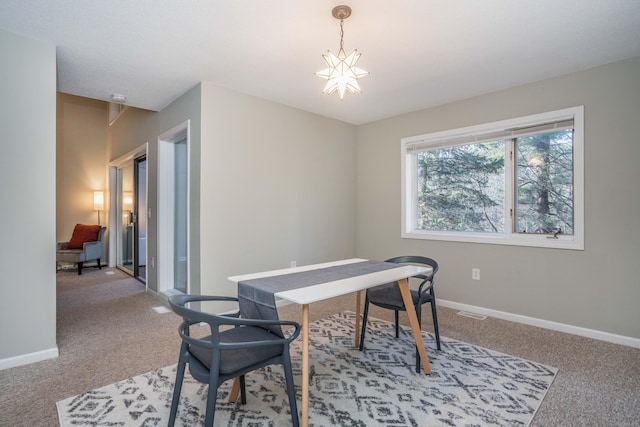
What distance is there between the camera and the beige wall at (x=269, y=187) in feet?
10.7

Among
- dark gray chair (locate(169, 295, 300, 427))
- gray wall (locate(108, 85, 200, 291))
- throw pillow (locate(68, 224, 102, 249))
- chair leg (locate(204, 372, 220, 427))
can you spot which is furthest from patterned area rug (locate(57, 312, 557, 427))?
throw pillow (locate(68, 224, 102, 249))

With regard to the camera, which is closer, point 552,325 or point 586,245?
point 586,245

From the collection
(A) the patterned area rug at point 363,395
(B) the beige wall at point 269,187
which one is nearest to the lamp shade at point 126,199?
(B) the beige wall at point 269,187

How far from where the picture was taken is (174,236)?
13.6ft

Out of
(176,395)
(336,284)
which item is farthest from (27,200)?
(336,284)

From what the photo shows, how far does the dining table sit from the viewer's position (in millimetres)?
1585

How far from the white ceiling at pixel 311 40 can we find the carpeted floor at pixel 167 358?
233 centimetres

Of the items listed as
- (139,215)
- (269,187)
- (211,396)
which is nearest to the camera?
(211,396)

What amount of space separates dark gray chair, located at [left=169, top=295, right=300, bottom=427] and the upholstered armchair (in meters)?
5.05

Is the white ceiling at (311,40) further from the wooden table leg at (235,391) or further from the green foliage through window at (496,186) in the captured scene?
the wooden table leg at (235,391)

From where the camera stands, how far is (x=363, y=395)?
194 centimetres

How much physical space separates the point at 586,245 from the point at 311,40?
2.90 meters

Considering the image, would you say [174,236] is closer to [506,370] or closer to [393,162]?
[393,162]

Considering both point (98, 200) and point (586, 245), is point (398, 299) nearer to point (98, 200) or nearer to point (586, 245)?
point (586, 245)
